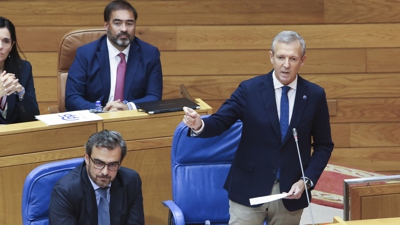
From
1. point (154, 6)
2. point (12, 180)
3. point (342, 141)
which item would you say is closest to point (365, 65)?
point (342, 141)

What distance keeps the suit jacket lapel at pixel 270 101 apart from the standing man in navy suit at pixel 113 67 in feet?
3.42

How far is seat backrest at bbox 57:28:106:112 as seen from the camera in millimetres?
3334

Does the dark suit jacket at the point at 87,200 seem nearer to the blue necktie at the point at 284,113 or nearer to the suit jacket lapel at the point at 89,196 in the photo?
the suit jacket lapel at the point at 89,196

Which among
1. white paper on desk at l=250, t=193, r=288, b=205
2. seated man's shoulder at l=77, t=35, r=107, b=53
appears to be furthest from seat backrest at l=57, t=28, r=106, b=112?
white paper on desk at l=250, t=193, r=288, b=205

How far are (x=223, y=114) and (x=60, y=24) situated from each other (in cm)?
190

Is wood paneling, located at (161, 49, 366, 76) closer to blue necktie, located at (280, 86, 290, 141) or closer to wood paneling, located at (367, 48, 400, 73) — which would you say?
wood paneling, located at (367, 48, 400, 73)

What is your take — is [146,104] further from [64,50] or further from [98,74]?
[64,50]

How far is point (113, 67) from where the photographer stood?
321 cm

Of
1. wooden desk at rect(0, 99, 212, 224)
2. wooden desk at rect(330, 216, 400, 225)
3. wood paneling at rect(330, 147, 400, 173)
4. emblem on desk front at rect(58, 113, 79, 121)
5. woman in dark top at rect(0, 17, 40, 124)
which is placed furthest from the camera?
wood paneling at rect(330, 147, 400, 173)

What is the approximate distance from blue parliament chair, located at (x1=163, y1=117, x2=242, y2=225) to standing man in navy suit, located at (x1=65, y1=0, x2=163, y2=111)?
76 centimetres

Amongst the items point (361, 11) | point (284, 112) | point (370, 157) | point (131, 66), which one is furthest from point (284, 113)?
point (370, 157)

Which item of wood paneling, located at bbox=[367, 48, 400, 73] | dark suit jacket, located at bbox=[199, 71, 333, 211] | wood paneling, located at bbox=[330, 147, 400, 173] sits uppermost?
wood paneling, located at bbox=[367, 48, 400, 73]

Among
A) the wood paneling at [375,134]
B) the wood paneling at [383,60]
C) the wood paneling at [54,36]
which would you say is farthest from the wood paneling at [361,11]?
the wood paneling at [54,36]

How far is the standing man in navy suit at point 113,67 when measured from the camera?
3158 mm
